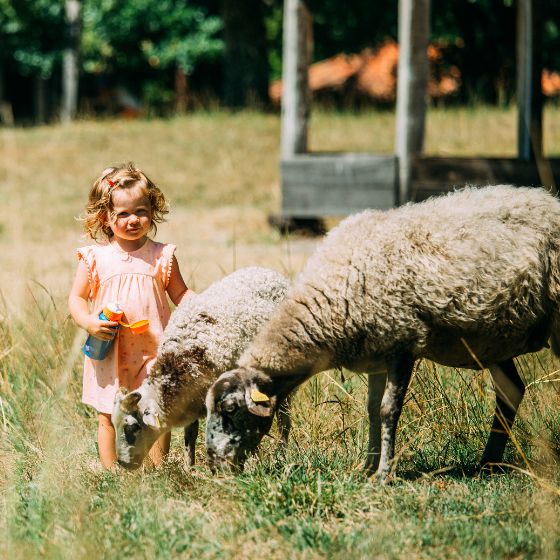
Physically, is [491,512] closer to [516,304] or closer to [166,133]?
[516,304]

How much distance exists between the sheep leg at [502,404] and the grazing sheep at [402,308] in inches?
10.8

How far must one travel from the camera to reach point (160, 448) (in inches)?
188

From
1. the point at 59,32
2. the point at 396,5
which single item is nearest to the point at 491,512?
the point at 396,5

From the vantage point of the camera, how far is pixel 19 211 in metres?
13.1

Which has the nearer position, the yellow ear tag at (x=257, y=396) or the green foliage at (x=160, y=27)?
the yellow ear tag at (x=257, y=396)

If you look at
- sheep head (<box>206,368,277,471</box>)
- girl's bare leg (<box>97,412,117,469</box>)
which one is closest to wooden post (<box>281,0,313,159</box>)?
girl's bare leg (<box>97,412,117,469</box>)

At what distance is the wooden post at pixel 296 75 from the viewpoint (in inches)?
378

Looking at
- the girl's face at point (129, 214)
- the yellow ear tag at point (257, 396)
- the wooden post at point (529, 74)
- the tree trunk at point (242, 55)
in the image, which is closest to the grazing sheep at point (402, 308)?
the yellow ear tag at point (257, 396)

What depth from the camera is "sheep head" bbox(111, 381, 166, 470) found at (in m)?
4.36

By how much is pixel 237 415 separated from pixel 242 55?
1653 centimetres

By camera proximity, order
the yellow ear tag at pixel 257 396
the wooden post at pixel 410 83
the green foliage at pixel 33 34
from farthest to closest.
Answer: the green foliage at pixel 33 34, the wooden post at pixel 410 83, the yellow ear tag at pixel 257 396

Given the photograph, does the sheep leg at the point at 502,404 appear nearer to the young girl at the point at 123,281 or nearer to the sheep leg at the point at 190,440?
A: the sheep leg at the point at 190,440

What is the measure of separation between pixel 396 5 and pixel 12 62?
44.5 feet

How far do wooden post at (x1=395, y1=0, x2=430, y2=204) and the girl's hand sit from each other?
4.99m
